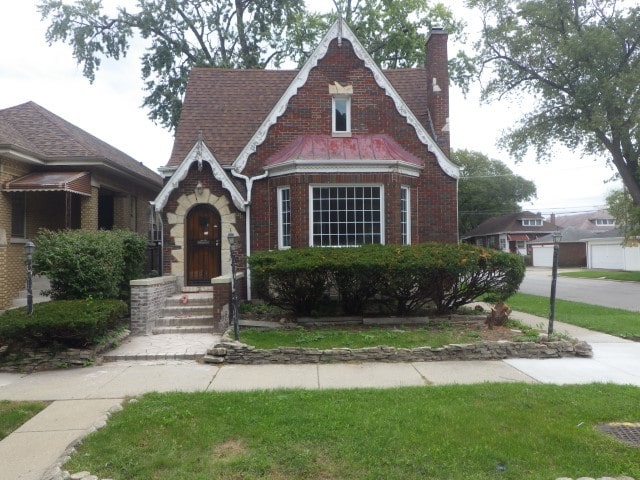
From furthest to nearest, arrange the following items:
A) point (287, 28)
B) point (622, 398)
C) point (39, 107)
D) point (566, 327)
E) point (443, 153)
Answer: point (287, 28), point (39, 107), point (443, 153), point (566, 327), point (622, 398)

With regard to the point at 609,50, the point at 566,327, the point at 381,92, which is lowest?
the point at 566,327

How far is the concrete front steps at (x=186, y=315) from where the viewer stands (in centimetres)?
1029

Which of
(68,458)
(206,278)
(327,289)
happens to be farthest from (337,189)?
(68,458)

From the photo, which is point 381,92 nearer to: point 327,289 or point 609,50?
point 327,289

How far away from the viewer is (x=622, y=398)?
5680 millimetres

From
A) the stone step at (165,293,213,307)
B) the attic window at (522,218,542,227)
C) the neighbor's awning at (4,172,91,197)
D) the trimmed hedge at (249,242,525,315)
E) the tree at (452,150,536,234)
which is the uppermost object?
the tree at (452,150,536,234)

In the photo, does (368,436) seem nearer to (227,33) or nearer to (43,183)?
(43,183)

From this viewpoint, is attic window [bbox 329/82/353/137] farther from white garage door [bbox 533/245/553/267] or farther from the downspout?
white garage door [bbox 533/245/553/267]

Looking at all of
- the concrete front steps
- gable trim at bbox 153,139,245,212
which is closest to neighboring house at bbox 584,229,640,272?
gable trim at bbox 153,139,245,212

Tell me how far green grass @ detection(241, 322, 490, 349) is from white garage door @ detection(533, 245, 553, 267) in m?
42.3

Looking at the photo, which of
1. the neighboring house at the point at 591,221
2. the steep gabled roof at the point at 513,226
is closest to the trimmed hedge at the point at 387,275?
the steep gabled roof at the point at 513,226

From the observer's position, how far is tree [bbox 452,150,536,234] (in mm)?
53812

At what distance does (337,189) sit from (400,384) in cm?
653

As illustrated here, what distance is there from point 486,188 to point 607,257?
17.4 meters
